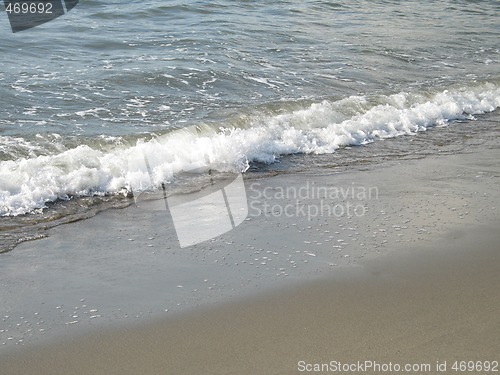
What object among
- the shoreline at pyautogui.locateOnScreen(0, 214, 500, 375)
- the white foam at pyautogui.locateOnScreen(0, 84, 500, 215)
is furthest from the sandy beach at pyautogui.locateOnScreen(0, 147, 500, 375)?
the white foam at pyautogui.locateOnScreen(0, 84, 500, 215)

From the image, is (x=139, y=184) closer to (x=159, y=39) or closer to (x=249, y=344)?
(x=249, y=344)

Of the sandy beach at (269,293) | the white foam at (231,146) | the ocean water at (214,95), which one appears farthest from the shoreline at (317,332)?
the white foam at (231,146)

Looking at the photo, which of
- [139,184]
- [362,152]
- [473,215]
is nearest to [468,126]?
[362,152]

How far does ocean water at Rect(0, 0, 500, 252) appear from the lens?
20.8 ft

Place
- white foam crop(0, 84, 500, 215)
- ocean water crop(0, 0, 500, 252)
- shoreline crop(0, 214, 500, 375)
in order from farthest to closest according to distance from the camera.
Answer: ocean water crop(0, 0, 500, 252) < white foam crop(0, 84, 500, 215) < shoreline crop(0, 214, 500, 375)

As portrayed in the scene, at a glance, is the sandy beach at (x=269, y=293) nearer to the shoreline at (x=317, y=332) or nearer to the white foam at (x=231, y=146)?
the shoreline at (x=317, y=332)

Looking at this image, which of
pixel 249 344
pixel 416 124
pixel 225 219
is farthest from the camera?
pixel 416 124

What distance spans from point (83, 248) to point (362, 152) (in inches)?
130

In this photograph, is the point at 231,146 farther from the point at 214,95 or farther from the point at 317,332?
the point at 317,332

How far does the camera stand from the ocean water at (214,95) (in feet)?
20.8

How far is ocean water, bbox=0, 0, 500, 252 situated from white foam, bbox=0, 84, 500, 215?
0.06ft

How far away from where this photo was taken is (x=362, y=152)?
23.8ft

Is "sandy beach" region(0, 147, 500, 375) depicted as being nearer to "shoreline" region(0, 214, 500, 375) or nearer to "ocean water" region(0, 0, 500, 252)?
"shoreline" region(0, 214, 500, 375)

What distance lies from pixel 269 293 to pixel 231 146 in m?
2.91
